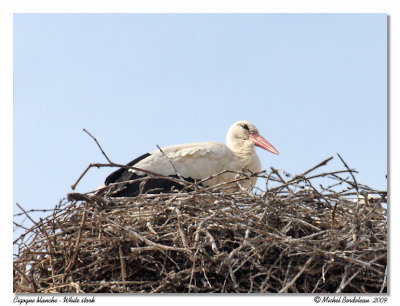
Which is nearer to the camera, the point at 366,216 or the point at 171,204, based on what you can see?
the point at 366,216

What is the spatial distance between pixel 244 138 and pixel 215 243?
2.06 m

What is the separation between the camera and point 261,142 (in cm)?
526

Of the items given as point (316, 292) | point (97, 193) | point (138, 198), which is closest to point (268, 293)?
point (316, 292)

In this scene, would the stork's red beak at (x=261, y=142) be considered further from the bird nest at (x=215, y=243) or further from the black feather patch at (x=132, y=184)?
the bird nest at (x=215, y=243)

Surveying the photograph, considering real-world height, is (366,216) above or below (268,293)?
above

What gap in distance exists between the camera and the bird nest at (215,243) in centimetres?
326

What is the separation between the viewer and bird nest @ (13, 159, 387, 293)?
326 cm

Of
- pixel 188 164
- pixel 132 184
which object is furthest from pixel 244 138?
Answer: pixel 132 184

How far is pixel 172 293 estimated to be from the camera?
3.18 m

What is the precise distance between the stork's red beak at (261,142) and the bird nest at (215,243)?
1.57m

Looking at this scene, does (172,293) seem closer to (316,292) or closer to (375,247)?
(316,292)

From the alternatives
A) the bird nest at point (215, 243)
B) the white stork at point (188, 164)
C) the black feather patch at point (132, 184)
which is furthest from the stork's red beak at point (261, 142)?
the bird nest at point (215, 243)

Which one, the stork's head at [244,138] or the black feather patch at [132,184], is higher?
the stork's head at [244,138]

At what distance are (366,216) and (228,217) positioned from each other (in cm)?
58
